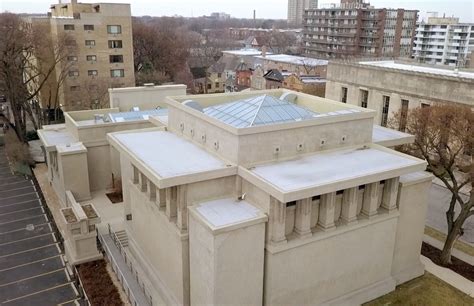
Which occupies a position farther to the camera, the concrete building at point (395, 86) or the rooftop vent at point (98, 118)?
the concrete building at point (395, 86)

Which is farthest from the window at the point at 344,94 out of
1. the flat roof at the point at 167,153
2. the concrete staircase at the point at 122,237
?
the concrete staircase at the point at 122,237

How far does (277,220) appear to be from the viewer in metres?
20.3

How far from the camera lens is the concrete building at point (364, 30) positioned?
11581 centimetres

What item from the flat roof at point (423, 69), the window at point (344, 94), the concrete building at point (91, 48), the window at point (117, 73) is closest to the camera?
the flat roof at point (423, 69)

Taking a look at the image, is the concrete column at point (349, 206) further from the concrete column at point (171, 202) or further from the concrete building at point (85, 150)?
the concrete building at point (85, 150)

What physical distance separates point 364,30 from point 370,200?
106 m

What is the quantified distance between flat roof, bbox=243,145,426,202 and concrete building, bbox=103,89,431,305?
7 centimetres

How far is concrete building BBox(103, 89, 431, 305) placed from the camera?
20.1 m

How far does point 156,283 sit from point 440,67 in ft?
158

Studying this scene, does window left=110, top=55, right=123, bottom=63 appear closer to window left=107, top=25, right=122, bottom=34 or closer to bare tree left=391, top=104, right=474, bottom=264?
window left=107, top=25, right=122, bottom=34

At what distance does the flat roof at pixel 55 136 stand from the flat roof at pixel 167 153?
43.9 feet

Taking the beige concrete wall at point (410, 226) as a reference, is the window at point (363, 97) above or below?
above

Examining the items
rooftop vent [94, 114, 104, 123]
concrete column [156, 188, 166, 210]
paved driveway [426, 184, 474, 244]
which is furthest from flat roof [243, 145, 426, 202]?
rooftop vent [94, 114, 104, 123]

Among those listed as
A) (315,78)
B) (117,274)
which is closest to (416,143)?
(117,274)
